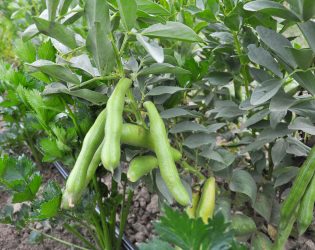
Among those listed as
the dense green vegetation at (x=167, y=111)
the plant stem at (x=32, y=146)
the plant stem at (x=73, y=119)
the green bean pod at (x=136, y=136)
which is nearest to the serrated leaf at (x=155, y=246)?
the dense green vegetation at (x=167, y=111)

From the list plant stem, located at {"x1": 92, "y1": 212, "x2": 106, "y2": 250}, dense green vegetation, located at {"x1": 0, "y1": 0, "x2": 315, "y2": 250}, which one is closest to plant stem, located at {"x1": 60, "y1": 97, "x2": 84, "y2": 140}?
dense green vegetation, located at {"x1": 0, "y1": 0, "x2": 315, "y2": 250}

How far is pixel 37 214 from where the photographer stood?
3.11ft

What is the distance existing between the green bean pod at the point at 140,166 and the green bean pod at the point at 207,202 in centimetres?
15

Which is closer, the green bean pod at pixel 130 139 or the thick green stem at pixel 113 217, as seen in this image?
the green bean pod at pixel 130 139

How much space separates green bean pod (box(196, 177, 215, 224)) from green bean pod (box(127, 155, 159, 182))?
0.49ft

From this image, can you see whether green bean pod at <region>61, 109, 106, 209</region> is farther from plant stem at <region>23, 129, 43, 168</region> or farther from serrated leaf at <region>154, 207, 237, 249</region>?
plant stem at <region>23, 129, 43, 168</region>

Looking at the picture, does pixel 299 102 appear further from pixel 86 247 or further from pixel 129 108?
pixel 86 247

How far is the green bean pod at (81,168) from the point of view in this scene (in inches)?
28.2

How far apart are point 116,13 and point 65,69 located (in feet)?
0.48

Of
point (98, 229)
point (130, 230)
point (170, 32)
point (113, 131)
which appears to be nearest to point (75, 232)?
point (98, 229)

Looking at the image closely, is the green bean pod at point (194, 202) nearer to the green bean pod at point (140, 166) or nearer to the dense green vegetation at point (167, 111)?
the dense green vegetation at point (167, 111)

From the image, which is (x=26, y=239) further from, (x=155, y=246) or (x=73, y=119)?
(x=155, y=246)

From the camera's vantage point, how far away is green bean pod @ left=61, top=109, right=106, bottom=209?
0.72m

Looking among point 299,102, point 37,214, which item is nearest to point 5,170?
point 37,214
